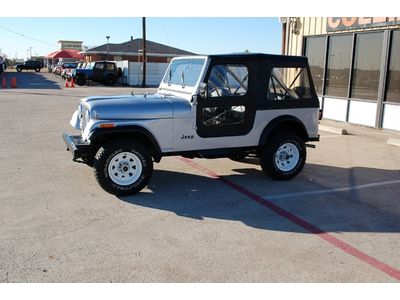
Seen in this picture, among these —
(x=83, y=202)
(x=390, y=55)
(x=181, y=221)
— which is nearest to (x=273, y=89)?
(x=181, y=221)

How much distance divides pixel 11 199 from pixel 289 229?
140 inches

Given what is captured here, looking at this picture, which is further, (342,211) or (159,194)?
(159,194)

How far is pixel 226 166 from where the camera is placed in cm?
769

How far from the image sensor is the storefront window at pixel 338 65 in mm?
13062

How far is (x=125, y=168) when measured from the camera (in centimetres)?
582

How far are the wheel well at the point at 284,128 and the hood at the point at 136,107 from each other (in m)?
1.32

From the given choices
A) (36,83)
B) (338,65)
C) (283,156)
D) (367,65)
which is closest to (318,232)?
(283,156)

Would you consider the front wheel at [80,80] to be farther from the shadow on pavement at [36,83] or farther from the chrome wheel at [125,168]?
the chrome wheel at [125,168]

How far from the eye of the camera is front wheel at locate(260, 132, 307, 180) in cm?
668

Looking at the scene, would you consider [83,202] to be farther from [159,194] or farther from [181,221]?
[181,221]

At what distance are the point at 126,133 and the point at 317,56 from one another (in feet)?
33.3

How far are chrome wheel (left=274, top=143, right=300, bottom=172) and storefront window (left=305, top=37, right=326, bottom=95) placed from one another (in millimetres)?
7915

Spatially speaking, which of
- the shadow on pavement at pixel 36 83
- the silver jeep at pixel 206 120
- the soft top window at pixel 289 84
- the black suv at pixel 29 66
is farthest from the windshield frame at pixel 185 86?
the black suv at pixel 29 66

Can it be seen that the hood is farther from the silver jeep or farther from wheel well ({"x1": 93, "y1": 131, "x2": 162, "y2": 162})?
wheel well ({"x1": 93, "y1": 131, "x2": 162, "y2": 162})
